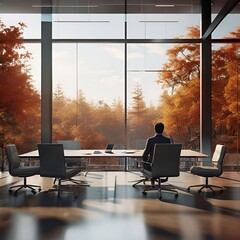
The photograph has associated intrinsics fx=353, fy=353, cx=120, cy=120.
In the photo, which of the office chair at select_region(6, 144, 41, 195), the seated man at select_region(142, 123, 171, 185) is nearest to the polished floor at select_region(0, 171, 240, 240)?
the office chair at select_region(6, 144, 41, 195)

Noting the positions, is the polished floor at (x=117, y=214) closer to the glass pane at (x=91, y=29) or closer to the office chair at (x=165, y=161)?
the office chair at (x=165, y=161)

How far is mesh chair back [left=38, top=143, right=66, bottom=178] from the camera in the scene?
577 cm

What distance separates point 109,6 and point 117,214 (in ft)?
20.1

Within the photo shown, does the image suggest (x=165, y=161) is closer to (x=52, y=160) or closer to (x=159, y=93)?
(x=52, y=160)

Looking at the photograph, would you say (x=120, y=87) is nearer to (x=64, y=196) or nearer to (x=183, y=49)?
(x=183, y=49)

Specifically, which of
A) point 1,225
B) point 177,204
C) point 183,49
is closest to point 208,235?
point 177,204

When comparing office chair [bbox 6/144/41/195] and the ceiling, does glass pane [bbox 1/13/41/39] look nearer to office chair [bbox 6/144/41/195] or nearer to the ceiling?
the ceiling

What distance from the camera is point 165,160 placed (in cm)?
583

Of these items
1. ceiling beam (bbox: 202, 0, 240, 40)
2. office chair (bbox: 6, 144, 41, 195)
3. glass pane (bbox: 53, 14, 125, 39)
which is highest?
glass pane (bbox: 53, 14, 125, 39)

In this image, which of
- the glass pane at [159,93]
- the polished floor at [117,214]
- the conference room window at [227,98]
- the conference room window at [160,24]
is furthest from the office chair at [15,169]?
the conference room window at [227,98]

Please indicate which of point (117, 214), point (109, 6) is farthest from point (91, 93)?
point (117, 214)

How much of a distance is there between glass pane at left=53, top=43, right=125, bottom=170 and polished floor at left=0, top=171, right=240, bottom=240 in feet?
7.49

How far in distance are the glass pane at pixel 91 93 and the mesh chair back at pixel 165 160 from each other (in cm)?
348

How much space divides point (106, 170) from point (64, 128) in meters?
1.56
